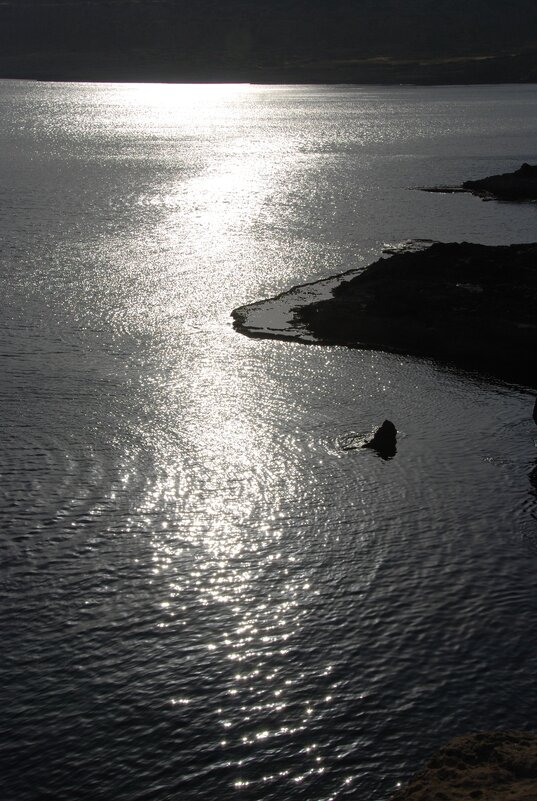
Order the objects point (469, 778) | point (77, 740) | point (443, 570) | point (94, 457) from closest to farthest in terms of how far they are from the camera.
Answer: point (469, 778) < point (77, 740) < point (443, 570) < point (94, 457)

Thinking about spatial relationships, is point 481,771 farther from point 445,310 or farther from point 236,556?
point 445,310

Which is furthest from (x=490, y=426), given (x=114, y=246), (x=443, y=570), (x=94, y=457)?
(x=114, y=246)

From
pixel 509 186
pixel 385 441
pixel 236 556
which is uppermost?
pixel 509 186

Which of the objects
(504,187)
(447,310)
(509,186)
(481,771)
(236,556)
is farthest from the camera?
→ (509,186)

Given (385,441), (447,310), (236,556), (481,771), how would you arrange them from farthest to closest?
(447,310)
(385,441)
(236,556)
(481,771)

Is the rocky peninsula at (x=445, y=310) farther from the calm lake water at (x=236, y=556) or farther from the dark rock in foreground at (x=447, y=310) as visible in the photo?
the calm lake water at (x=236, y=556)

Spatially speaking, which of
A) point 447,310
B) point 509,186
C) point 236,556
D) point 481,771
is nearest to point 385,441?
point 236,556

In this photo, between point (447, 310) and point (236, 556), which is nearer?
point (236, 556)

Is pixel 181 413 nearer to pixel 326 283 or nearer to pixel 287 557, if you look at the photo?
pixel 287 557
